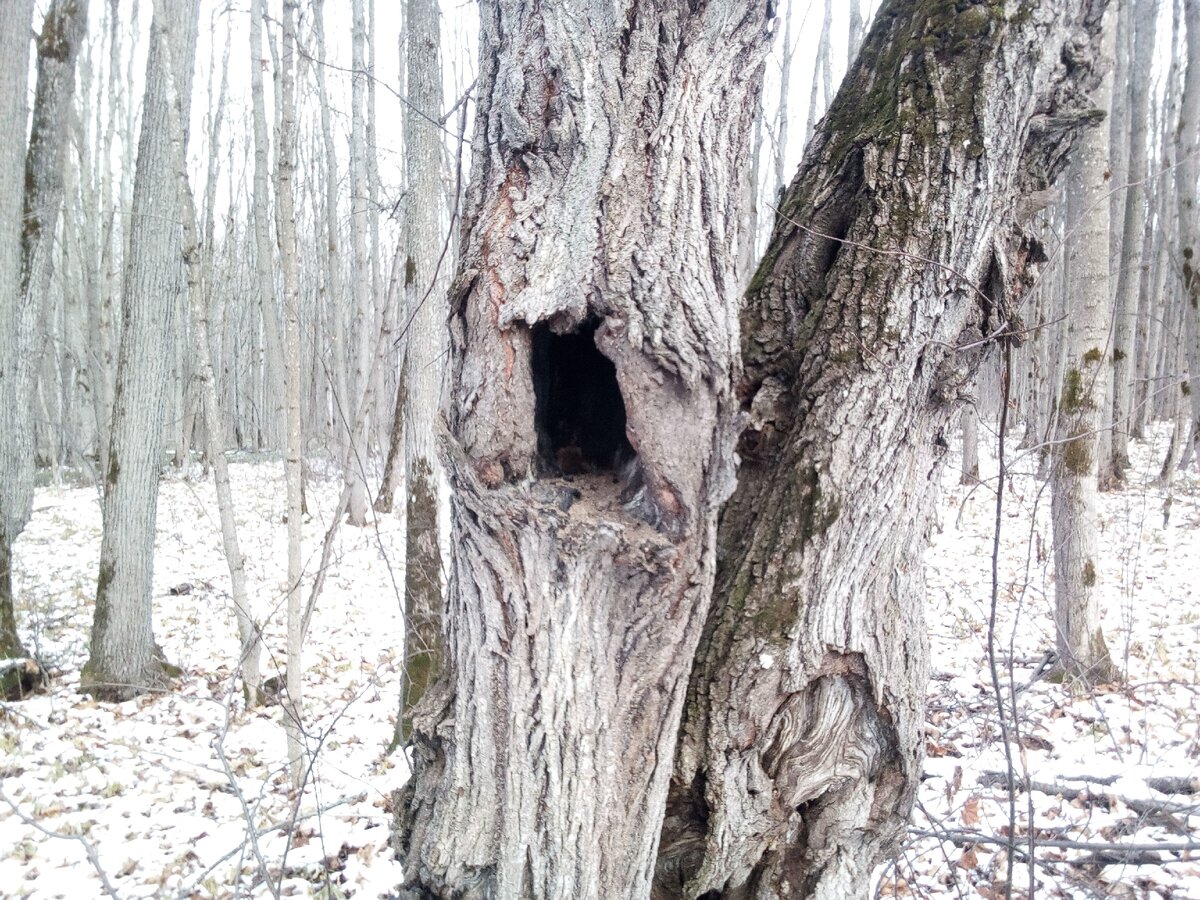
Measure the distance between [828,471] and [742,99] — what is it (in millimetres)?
873

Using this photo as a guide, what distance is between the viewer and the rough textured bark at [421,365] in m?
4.46

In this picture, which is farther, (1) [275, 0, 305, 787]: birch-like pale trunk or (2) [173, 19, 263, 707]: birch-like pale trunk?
(2) [173, 19, 263, 707]: birch-like pale trunk

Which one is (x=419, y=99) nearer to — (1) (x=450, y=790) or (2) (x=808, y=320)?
(2) (x=808, y=320)

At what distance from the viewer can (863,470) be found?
1756 mm

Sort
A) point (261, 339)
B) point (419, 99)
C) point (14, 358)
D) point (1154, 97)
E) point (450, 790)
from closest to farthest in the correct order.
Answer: point (450, 790)
point (419, 99)
point (14, 358)
point (1154, 97)
point (261, 339)

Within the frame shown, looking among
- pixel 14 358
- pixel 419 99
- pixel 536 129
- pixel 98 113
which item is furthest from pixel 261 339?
pixel 536 129

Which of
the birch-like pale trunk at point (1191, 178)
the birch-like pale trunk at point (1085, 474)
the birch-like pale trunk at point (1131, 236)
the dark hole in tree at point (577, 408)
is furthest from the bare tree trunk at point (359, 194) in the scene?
the birch-like pale trunk at point (1131, 236)

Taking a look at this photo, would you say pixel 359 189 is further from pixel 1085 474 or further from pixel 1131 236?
pixel 1131 236

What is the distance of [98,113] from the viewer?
19828 mm

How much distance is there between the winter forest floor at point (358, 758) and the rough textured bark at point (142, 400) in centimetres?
42

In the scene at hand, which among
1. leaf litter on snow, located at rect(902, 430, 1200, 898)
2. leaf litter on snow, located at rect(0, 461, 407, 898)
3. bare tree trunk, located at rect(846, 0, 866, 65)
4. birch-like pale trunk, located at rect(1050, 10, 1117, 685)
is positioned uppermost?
bare tree trunk, located at rect(846, 0, 866, 65)

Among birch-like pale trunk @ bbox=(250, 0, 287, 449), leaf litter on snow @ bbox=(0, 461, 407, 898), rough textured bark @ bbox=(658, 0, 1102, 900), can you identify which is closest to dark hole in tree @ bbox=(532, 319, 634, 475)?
rough textured bark @ bbox=(658, 0, 1102, 900)

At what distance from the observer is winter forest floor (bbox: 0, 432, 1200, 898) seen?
304 centimetres

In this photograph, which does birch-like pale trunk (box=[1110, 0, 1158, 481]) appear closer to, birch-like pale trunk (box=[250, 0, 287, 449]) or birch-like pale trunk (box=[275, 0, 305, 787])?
birch-like pale trunk (box=[275, 0, 305, 787])
